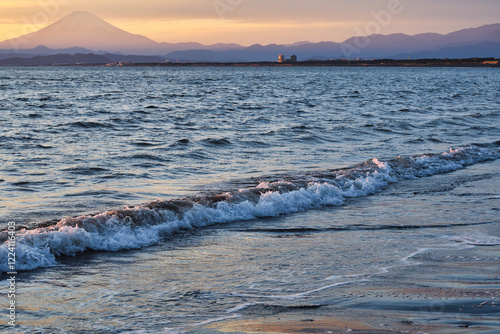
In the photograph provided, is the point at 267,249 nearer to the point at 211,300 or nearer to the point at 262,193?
the point at 211,300

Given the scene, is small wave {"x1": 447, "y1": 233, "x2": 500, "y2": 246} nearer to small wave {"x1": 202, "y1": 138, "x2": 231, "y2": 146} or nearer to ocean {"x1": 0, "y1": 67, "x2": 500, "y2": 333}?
ocean {"x1": 0, "y1": 67, "x2": 500, "y2": 333}

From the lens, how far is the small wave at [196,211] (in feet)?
26.7

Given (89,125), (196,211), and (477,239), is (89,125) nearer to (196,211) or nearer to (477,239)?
(196,211)

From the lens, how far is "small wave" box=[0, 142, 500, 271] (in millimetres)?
8125

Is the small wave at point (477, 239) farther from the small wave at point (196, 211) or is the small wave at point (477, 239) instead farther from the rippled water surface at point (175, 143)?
the rippled water surface at point (175, 143)

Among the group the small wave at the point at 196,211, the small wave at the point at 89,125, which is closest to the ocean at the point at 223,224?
the small wave at the point at 196,211

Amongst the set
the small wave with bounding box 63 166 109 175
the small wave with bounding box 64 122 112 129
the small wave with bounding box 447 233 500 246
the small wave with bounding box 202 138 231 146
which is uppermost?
the small wave with bounding box 64 122 112 129

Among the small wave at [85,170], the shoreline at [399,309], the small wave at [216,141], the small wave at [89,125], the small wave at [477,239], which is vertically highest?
the small wave at [89,125]

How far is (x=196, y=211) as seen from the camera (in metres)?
10.2

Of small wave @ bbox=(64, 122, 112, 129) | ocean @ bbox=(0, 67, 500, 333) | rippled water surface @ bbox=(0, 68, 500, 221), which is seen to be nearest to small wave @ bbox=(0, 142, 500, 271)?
ocean @ bbox=(0, 67, 500, 333)

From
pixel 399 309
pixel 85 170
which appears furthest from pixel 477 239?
pixel 85 170

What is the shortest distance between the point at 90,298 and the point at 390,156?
14244 millimetres

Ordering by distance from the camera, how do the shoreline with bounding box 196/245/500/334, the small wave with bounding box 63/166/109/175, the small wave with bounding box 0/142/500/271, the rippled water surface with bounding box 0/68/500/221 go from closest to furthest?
1. the shoreline with bounding box 196/245/500/334
2. the small wave with bounding box 0/142/500/271
3. the rippled water surface with bounding box 0/68/500/221
4. the small wave with bounding box 63/166/109/175

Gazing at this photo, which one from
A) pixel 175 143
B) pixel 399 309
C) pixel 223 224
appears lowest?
pixel 223 224
